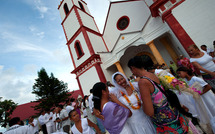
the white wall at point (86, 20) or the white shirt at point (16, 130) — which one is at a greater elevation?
the white wall at point (86, 20)

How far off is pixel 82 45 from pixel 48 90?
10318 millimetres

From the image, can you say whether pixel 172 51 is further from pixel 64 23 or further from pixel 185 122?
pixel 64 23

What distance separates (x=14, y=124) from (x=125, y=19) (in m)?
11.4

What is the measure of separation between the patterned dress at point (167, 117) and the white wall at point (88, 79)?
8286mm

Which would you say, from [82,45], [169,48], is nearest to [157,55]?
[169,48]

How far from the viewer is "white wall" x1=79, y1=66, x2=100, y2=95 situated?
984cm

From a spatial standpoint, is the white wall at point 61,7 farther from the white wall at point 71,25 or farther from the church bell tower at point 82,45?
the white wall at point 71,25

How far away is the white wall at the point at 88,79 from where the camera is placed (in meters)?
9.84

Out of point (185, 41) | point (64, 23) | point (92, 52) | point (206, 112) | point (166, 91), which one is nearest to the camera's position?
point (166, 91)

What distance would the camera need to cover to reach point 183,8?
17.4 ft

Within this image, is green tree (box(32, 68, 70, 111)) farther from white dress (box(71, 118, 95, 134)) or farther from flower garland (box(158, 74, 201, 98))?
flower garland (box(158, 74, 201, 98))

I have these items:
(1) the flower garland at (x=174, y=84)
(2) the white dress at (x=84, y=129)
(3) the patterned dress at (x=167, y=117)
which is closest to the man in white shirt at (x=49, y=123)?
(2) the white dress at (x=84, y=129)

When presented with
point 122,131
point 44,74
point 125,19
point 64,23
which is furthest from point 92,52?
point 44,74

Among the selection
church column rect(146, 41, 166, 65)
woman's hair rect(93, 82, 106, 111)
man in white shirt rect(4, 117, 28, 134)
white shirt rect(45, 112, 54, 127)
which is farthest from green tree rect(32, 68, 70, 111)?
woman's hair rect(93, 82, 106, 111)
